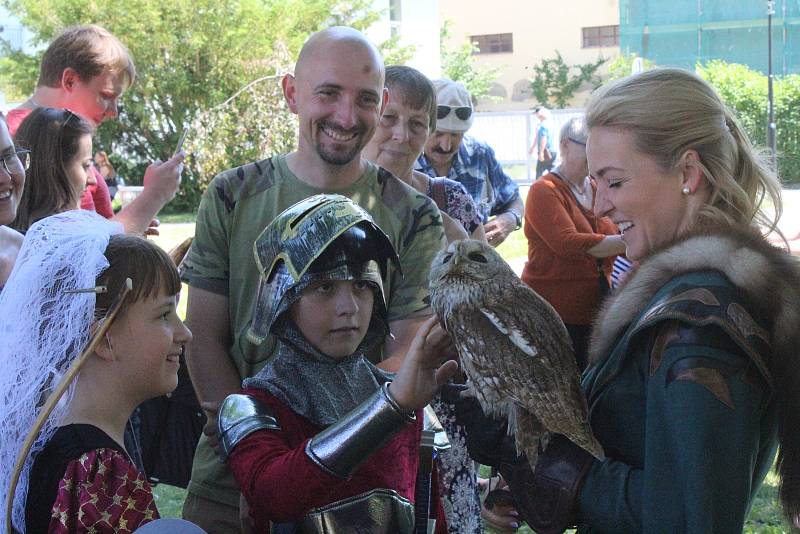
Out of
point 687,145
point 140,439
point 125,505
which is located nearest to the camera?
point 125,505

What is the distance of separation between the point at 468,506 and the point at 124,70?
3.27 meters

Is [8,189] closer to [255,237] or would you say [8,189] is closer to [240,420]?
[255,237]

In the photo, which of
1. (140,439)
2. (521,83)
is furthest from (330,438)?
(521,83)

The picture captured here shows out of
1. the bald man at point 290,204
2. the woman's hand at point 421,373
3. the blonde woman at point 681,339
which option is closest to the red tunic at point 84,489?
the woman's hand at point 421,373

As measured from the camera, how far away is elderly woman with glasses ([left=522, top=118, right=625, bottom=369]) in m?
5.25

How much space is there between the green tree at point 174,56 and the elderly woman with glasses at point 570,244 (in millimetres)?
15011

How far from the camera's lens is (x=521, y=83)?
48500 millimetres

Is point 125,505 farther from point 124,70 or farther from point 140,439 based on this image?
point 124,70

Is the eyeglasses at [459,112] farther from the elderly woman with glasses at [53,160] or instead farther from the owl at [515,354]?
the owl at [515,354]

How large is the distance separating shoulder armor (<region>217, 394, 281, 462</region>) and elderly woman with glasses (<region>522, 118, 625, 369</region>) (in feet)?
10.5

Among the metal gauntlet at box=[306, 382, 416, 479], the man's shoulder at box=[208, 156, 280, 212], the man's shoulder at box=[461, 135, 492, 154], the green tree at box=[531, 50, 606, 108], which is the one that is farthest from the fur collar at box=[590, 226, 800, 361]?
the green tree at box=[531, 50, 606, 108]

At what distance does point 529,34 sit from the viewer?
48.1 metres

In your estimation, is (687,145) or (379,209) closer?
(687,145)


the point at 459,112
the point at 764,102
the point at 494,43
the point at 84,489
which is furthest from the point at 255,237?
the point at 494,43
